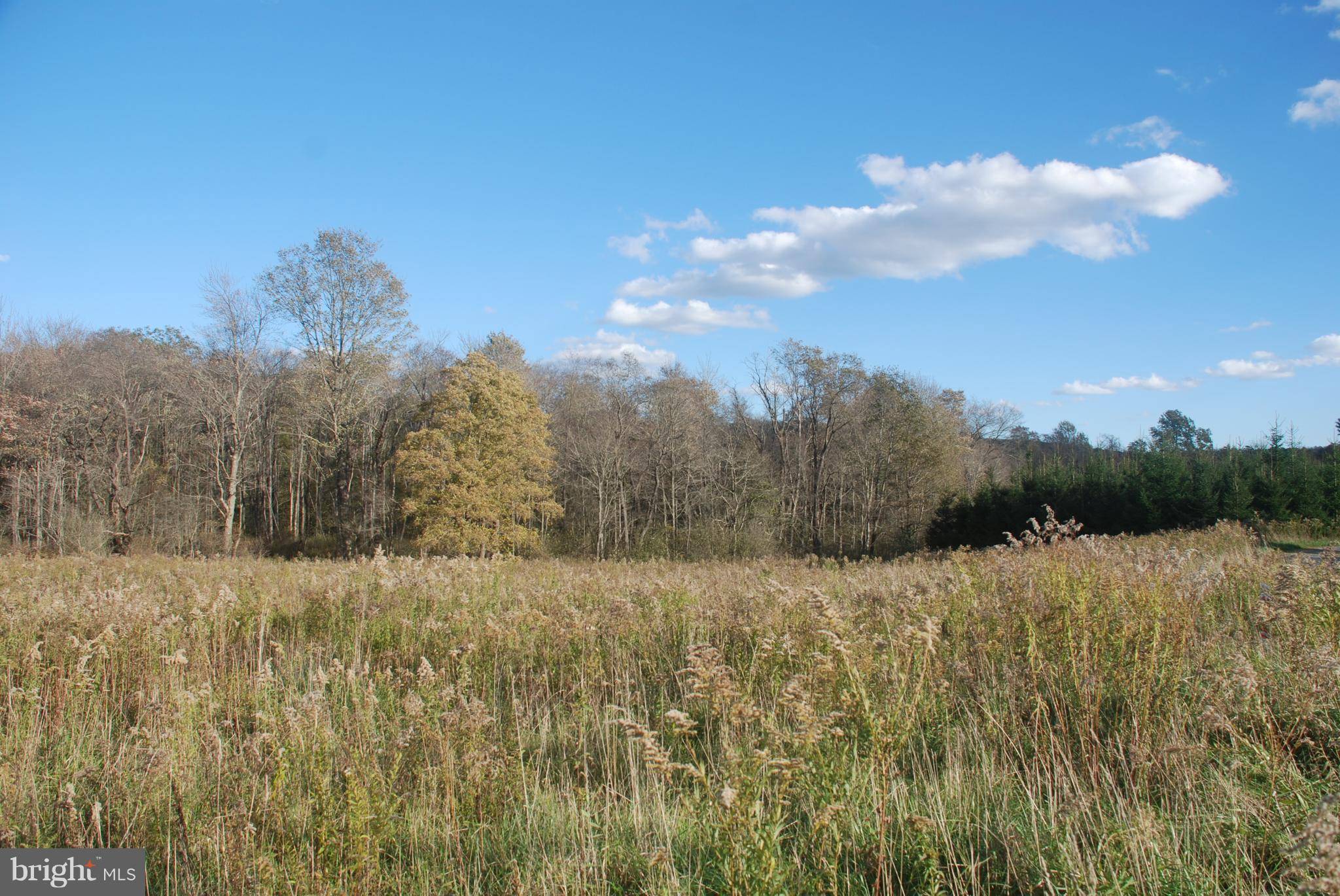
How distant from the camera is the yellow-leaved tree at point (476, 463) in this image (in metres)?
31.0

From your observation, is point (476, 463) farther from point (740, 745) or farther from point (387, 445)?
point (740, 745)

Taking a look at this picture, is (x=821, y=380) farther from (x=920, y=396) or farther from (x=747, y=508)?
(x=747, y=508)

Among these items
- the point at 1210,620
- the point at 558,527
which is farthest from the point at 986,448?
the point at 1210,620

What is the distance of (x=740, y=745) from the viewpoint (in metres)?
3.24

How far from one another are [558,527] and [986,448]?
41.9 meters

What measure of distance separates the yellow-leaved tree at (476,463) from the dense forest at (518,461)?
0.41 meters

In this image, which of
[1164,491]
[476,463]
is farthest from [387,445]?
[1164,491]

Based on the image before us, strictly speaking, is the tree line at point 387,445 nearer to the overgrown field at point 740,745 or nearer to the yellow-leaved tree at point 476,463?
the yellow-leaved tree at point 476,463

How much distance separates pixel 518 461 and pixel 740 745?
1216 inches

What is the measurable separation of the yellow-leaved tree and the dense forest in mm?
412

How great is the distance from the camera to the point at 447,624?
682 centimetres

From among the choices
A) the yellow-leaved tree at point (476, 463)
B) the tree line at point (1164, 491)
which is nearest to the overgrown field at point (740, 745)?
the tree line at point (1164, 491)

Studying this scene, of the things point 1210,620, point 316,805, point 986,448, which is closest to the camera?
point 316,805

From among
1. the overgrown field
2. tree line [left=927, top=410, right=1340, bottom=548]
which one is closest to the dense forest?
tree line [left=927, top=410, right=1340, bottom=548]
